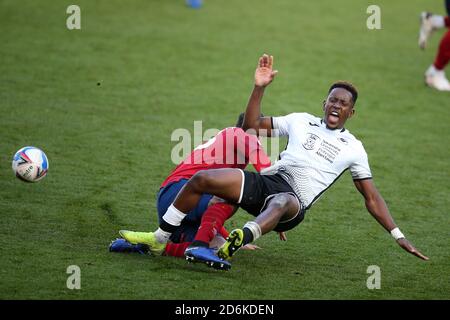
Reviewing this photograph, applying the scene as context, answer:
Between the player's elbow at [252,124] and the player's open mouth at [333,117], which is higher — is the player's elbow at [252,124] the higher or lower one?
the lower one

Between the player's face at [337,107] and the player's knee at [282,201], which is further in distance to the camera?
the player's face at [337,107]

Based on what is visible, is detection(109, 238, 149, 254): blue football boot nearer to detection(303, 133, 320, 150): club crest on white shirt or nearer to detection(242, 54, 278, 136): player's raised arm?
detection(242, 54, 278, 136): player's raised arm

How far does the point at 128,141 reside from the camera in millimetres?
9070

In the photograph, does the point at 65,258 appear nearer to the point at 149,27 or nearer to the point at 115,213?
the point at 115,213

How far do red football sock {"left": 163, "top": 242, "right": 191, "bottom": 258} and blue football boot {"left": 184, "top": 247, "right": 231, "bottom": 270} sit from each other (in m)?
0.44

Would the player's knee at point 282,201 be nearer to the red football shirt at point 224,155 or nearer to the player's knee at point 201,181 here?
the player's knee at point 201,181

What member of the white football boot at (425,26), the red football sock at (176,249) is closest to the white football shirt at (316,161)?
the red football sock at (176,249)

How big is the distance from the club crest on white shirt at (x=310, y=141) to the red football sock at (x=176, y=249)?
42.8 inches

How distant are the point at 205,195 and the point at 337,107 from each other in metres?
1.14

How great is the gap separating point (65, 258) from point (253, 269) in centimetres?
128

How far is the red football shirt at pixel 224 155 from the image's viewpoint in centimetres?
630

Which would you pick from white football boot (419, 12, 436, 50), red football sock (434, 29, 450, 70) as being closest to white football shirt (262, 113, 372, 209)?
red football sock (434, 29, 450, 70)

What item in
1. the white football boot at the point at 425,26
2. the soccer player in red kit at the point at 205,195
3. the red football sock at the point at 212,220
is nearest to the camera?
the red football sock at the point at 212,220

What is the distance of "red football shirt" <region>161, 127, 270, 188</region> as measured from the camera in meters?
6.30
